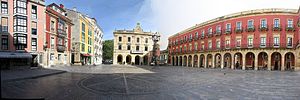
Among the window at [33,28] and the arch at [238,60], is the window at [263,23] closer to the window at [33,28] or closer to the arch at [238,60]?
the arch at [238,60]

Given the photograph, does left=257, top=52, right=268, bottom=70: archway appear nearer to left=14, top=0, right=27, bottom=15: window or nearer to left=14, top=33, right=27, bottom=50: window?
left=14, top=33, right=27, bottom=50: window

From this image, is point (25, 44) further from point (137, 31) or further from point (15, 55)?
point (137, 31)

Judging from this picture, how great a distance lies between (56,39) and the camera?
27.8m

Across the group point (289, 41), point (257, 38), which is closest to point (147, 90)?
point (257, 38)

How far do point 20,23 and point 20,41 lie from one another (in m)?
2.29

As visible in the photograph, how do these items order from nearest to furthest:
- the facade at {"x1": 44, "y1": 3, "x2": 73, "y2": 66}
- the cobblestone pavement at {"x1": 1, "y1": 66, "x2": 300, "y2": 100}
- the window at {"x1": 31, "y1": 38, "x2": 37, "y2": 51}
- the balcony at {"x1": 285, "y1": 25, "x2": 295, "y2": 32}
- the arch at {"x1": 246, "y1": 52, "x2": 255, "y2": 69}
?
the cobblestone pavement at {"x1": 1, "y1": 66, "x2": 300, "y2": 100} → the window at {"x1": 31, "y1": 38, "x2": 37, "y2": 51} → the facade at {"x1": 44, "y1": 3, "x2": 73, "y2": 66} → the balcony at {"x1": 285, "y1": 25, "x2": 295, "y2": 32} → the arch at {"x1": 246, "y1": 52, "x2": 255, "y2": 69}

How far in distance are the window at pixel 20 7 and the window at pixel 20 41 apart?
2.91m

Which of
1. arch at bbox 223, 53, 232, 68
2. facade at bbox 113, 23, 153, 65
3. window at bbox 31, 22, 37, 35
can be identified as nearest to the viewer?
window at bbox 31, 22, 37, 35

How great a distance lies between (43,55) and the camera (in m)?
24.4

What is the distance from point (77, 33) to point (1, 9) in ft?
55.0

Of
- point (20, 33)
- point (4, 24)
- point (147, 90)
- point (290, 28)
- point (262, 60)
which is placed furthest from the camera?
point (262, 60)

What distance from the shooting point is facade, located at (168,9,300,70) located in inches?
1107

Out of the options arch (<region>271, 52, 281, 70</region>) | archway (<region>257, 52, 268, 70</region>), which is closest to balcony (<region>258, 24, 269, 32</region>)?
archway (<region>257, 52, 268, 70</region>)

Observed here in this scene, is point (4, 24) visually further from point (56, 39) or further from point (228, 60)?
point (228, 60)
